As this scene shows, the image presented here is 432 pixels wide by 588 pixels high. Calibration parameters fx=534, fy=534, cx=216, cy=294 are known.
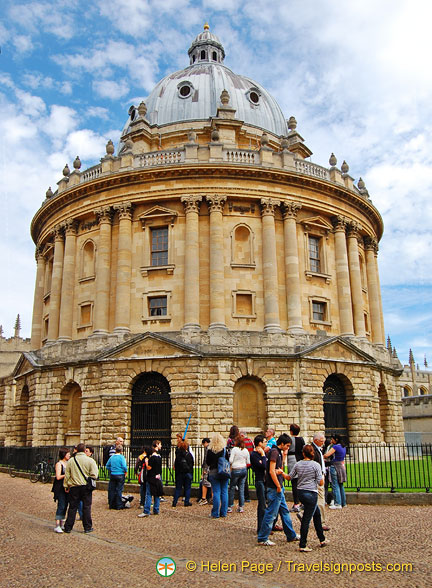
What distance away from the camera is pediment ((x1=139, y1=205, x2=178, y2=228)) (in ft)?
103

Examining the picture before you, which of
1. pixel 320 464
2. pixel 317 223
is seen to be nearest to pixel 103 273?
pixel 317 223

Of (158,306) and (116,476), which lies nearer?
(116,476)

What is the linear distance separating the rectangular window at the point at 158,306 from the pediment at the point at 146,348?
274cm

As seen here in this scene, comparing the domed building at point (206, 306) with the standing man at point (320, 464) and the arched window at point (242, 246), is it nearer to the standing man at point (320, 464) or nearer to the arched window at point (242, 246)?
the arched window at point (242, 246)

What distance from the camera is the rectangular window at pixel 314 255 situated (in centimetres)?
3337

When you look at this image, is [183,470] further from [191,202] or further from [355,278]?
[355,278]

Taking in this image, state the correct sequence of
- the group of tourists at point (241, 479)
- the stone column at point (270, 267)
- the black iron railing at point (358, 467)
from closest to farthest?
the group of tourists at point (241, 479) < the black iron railing at point (358, 467) < the stone column at point (270, 267)

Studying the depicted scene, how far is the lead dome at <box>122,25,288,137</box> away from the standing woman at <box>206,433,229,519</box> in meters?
31.1

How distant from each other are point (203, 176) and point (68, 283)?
427 inches

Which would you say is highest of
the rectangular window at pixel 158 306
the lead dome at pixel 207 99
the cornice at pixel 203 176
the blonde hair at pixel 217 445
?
the lead dome at pixel 207 99

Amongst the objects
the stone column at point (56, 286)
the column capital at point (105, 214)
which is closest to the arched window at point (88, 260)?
the stone column at point (56, 286)

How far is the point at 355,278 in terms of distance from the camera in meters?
34.1

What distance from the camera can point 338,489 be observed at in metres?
14.3

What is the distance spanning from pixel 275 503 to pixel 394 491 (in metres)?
6.82
